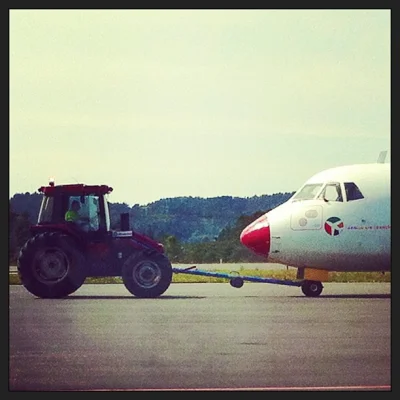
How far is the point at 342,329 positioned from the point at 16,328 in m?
4.32

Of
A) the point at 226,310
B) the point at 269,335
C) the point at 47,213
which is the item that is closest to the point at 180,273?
the point at 226,310

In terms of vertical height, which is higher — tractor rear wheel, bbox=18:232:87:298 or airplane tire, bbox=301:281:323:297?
tractor rear wheel, bbox=18:232:87:298

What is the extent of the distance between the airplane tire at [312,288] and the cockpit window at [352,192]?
64.6 inches

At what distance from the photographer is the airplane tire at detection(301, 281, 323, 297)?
18.6 metres

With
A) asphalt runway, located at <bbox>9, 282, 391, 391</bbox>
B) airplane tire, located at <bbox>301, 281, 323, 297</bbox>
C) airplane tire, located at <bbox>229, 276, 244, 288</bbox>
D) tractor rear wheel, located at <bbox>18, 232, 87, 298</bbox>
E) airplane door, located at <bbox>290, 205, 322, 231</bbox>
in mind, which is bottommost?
asphalt runway, located at <bbox>9, 282, 391, 391</bbox>

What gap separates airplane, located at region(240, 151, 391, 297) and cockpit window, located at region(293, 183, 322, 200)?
0.04 meters

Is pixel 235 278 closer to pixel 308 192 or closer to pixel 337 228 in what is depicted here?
pixel 337 228

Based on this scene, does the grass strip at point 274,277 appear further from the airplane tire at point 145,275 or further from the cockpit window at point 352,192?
the cockpit window at point 352,192

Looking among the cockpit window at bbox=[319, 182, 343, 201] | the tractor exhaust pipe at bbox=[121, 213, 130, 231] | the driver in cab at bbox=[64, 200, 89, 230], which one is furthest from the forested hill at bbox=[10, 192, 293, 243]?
the cockpit window at bbox=[319, 182, 343, 201]

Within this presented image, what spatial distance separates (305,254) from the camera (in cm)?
1841

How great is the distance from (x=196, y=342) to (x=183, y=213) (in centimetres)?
177

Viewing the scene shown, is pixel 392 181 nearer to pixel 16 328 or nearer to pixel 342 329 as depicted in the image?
pixel 342 329

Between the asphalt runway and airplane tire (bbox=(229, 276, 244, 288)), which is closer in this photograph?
the asphalt runway

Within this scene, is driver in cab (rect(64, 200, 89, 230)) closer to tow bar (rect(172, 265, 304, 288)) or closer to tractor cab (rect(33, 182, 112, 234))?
tractor cab (rect(33, 182, 112, 234))
